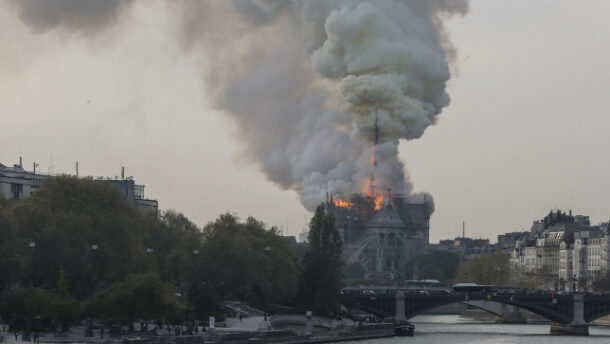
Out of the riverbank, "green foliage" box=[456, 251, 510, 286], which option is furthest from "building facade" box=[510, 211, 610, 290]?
the riverbank

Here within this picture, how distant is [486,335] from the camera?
355ft

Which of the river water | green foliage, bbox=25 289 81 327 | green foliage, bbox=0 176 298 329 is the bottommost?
the river water

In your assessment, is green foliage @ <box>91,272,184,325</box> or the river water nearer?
green foliage @ <box>91,272,184,325</box>

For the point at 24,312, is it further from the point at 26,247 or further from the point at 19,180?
the point at 19,180

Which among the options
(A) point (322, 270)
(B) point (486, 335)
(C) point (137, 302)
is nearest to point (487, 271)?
(B) point (486, 335)

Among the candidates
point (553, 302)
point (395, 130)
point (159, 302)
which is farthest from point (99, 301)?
point (395, 130)

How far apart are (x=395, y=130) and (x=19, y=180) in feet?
195

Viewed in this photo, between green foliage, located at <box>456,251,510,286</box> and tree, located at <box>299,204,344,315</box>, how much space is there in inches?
2358

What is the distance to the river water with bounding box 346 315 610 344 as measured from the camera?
324 feet

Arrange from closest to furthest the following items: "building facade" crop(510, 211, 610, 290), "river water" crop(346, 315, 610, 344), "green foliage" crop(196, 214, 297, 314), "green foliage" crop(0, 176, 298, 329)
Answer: "green foliage" crop(0, 176, 298, 329), "river water" crop(346, 315, 610, 344), "green foliage" crop(196, 214, 297, 314), "building facade" crop(510, 211, 610, 290)

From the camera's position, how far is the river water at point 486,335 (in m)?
98.8

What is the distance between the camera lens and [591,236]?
17500 centimetres

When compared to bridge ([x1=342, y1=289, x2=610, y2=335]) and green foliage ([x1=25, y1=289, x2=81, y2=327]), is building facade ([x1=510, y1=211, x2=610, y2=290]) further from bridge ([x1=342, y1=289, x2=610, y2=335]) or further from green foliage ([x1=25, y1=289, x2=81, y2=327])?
green foliage ([x1=25, y1=289, x2=81, y2=327])

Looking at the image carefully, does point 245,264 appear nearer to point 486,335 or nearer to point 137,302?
point 486,335
